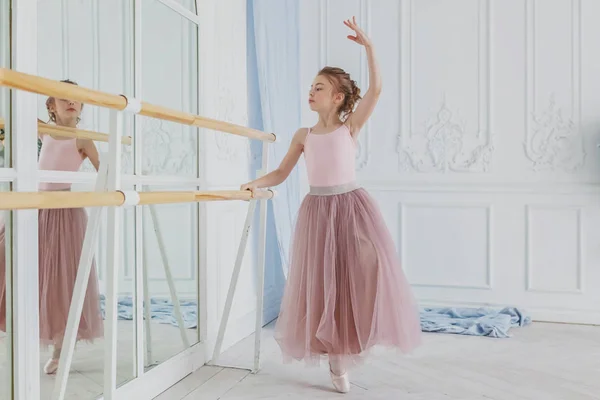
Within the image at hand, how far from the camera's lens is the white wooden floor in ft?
7.25

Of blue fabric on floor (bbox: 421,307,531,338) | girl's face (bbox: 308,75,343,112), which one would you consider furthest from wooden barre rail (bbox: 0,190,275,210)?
blue fabric on floor (bbox: 421,307,531,338)

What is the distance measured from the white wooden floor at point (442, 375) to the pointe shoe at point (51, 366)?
0.63 metres

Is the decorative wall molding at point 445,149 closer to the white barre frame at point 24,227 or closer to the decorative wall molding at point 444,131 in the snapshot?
the decorative wall molding at point 444,131

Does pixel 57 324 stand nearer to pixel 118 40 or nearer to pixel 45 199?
pixel 45 199

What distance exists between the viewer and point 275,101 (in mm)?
3256

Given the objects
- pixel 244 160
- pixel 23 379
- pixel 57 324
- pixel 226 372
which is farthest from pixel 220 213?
pixel 23 379

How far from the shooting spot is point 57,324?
1684 mm

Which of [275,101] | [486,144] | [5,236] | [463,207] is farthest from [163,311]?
[486,144]

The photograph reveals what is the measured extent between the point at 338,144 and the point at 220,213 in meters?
0.74

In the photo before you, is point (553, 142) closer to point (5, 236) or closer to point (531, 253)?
point (531, 253)

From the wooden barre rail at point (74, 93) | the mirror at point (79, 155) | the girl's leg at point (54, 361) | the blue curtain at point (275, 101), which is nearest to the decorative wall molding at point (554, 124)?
the blue curtain at point (275, 101)

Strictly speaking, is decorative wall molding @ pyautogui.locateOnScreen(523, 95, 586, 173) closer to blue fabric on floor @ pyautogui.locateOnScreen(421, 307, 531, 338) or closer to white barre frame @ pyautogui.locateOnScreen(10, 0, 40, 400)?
blue fabric on floor @ pyautogui.locateOnScreen(421, 307, 531, 338)

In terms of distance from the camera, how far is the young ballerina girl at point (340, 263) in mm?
2162

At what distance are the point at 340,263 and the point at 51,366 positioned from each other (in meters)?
1.03
